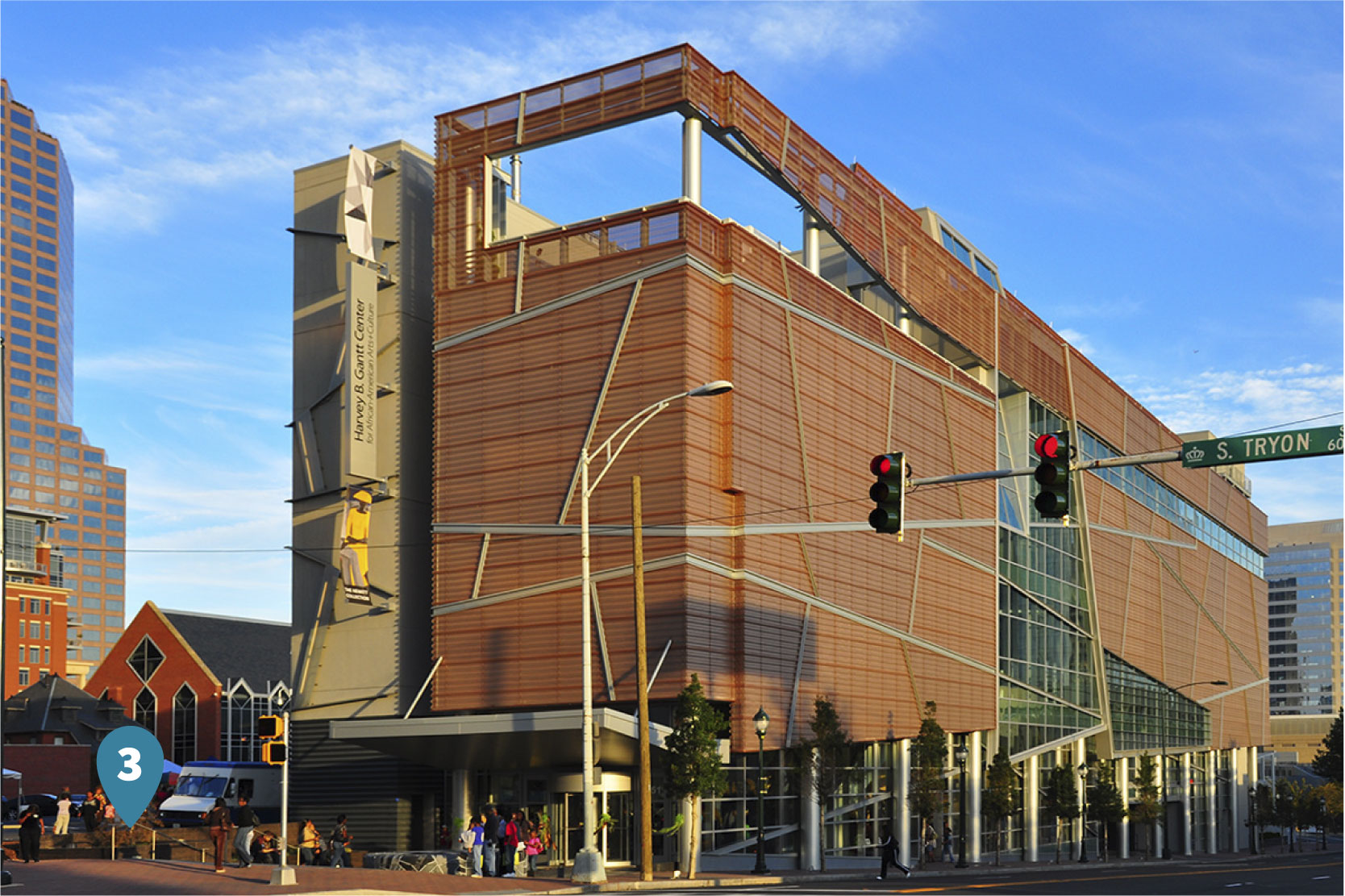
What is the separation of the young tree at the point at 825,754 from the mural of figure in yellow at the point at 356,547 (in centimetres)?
1567

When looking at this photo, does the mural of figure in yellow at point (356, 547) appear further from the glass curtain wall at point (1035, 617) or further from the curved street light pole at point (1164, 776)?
the curved street light pole at point (1164, 776)

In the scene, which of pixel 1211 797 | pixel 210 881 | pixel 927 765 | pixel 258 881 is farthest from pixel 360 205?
pixel 1211 797

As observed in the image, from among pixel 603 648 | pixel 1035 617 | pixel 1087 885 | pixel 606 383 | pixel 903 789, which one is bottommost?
pixel 1087 885

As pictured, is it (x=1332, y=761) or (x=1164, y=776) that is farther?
(x=1332, y=761)

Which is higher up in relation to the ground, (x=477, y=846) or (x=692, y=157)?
(x=692, y=157)

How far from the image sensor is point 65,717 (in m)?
93.2

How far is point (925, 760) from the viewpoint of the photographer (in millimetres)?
52688

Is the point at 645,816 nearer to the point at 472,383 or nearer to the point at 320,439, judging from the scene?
the point at 472,383

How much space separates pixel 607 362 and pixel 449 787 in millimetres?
16483

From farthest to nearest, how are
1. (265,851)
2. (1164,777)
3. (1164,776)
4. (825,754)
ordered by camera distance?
(1164,776) → (1164,777) → (825,754) → (265,851)

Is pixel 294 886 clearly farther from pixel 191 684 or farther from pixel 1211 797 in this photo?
pixel 1211 797

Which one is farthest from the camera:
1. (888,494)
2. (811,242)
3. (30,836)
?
(811,242)

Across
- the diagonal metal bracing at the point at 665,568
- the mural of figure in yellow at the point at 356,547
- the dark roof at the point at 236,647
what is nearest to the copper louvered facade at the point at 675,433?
the diagonal metal bracing at the point at 665,568

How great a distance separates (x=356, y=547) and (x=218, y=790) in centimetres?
1155
